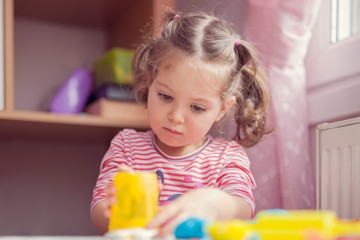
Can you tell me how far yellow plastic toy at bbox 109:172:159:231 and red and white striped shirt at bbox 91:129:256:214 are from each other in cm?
28

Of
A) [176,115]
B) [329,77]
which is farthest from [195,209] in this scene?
[329,77]

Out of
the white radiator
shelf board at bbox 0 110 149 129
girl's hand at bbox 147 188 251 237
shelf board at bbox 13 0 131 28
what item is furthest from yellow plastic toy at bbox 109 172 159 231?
shelf board at bbox 13 0 131 28

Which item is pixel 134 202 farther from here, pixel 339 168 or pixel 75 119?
pixel 75 119

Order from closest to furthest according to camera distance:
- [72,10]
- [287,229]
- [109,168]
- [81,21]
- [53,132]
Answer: [287,229] < [109,168] < [53,132] < [72,10] < [81,21]

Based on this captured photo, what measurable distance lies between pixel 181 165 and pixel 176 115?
0.15 meters

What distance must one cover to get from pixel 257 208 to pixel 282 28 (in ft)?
1.56

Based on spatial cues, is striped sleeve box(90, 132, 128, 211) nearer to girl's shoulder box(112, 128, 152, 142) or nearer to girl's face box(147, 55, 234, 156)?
girl's shoulder box(112, 128, 152, 142)

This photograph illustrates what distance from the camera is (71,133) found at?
171 centimetres

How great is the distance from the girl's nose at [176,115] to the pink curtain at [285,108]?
14.1 inches

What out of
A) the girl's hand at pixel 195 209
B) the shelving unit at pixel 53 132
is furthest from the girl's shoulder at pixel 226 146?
the shelving unit at pixel 53 132

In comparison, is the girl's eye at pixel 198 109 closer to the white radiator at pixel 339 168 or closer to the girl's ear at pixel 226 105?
the girl's ear at pixel 226 105

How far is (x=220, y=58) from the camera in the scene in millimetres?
971

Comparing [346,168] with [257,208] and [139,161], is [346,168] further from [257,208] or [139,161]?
[139,161]

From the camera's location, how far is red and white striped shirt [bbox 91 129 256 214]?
96 centimetres
